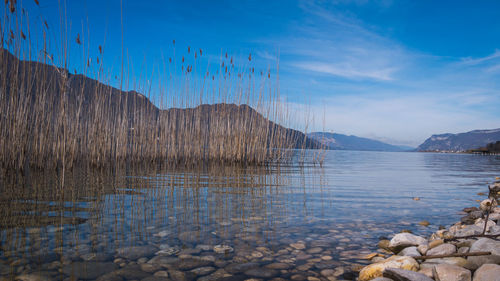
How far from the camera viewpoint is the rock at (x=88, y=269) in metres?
1.39

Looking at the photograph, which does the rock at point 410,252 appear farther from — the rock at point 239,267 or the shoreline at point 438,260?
the rock at point 239,267

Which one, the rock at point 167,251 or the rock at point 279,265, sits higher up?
the rock at point 167,251

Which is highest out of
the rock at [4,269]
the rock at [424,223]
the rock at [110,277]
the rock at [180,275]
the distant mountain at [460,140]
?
the distant mountain at [460,140]

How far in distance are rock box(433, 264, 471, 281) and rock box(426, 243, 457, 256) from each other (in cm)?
32

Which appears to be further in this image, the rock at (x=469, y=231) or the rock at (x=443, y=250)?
the rock at (x=469, y=231)

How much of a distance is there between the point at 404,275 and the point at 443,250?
0.62m

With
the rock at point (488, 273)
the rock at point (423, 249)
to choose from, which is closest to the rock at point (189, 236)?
the rock at point (423, 249)

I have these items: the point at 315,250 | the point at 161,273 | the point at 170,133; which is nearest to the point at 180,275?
the point at 161,273

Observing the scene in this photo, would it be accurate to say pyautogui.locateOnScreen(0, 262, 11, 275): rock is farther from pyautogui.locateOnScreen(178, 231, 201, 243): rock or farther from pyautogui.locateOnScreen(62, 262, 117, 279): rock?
pyautogui.locateOnScreen(178, 231, 201, 243): rock

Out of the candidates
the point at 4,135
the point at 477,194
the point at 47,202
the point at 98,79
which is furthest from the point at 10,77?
the point at 477,194

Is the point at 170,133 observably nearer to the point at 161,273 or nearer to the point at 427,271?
the point at 161,273

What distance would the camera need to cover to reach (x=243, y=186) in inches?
173

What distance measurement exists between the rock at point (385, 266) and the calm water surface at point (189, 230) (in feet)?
0.25

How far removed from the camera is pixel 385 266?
1.50 m
